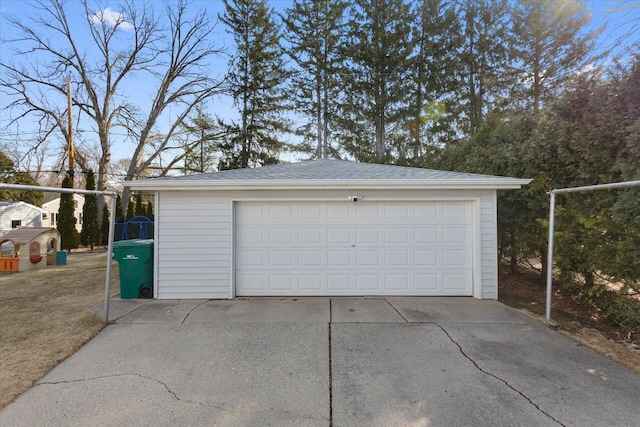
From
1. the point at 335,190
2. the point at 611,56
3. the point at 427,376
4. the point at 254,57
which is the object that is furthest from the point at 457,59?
the point at 427,376

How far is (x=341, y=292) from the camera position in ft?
19.6

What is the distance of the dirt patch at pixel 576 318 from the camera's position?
3.79 metres

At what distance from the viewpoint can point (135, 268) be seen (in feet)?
19.2

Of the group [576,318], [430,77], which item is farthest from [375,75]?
[576,318]

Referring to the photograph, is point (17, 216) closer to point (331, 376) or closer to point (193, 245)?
point (193, 245)

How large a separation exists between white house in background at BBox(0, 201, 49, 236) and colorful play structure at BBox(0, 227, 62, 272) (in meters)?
9.02

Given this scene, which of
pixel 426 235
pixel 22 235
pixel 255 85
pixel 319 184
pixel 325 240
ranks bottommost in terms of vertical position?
pixel 22 235

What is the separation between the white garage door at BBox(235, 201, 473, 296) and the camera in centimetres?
592

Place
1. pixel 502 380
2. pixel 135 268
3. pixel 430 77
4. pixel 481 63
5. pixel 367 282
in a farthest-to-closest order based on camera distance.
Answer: pixel 430 77, pixel 481 63, pixel 367 282, pixel 135 268, pixel 502 380

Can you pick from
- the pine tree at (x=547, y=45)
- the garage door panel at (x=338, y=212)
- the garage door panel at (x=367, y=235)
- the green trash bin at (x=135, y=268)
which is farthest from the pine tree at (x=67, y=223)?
the pine tree at (x=547, y=45)

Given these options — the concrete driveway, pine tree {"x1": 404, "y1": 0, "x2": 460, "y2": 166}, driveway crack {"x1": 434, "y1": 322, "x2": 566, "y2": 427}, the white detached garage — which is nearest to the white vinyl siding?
the white detached garage

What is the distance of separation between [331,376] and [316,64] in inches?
615

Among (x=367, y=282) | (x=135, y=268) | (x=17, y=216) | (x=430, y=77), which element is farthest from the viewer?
(x=17, y=216)

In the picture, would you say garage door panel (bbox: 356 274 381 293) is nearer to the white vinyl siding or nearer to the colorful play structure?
the white vinyl siding
